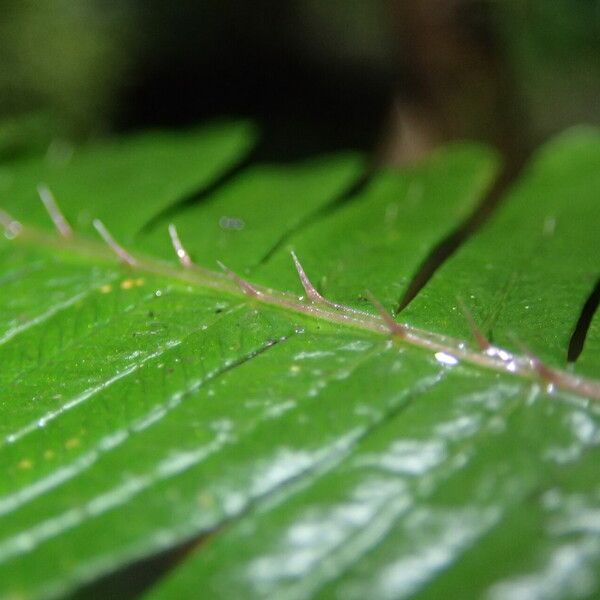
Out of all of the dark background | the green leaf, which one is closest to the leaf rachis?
the green leaf

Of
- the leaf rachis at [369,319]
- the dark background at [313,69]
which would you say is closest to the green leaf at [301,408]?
the leaf rachis at [369,319]

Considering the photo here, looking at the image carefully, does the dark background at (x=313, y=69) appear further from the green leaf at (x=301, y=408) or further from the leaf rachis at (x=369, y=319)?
the green leaf at (x=301, y=408)

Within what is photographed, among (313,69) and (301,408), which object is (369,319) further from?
(313,69)

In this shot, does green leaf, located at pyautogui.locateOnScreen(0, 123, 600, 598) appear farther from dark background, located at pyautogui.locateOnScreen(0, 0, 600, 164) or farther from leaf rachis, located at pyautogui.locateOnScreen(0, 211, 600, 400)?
dark background, located at pyautogui.locateOnScreen(0, 0, 600, 164)

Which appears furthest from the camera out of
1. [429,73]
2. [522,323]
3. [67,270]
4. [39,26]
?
[39,26]

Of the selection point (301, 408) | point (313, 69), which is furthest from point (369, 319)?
point (313, 69)

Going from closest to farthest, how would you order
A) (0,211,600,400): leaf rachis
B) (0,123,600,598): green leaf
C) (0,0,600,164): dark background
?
(0,123,600,598): green leaf, (0,211,600,400): leaf rachis, (0,0,600,164): dark background

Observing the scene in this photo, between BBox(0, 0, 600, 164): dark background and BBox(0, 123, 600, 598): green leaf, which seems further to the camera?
BBox(0, 0, 600, 164): dark background

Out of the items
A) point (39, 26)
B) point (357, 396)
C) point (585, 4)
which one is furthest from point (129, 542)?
point (39, 26)

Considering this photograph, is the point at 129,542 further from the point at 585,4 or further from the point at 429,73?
the point at 585,4
